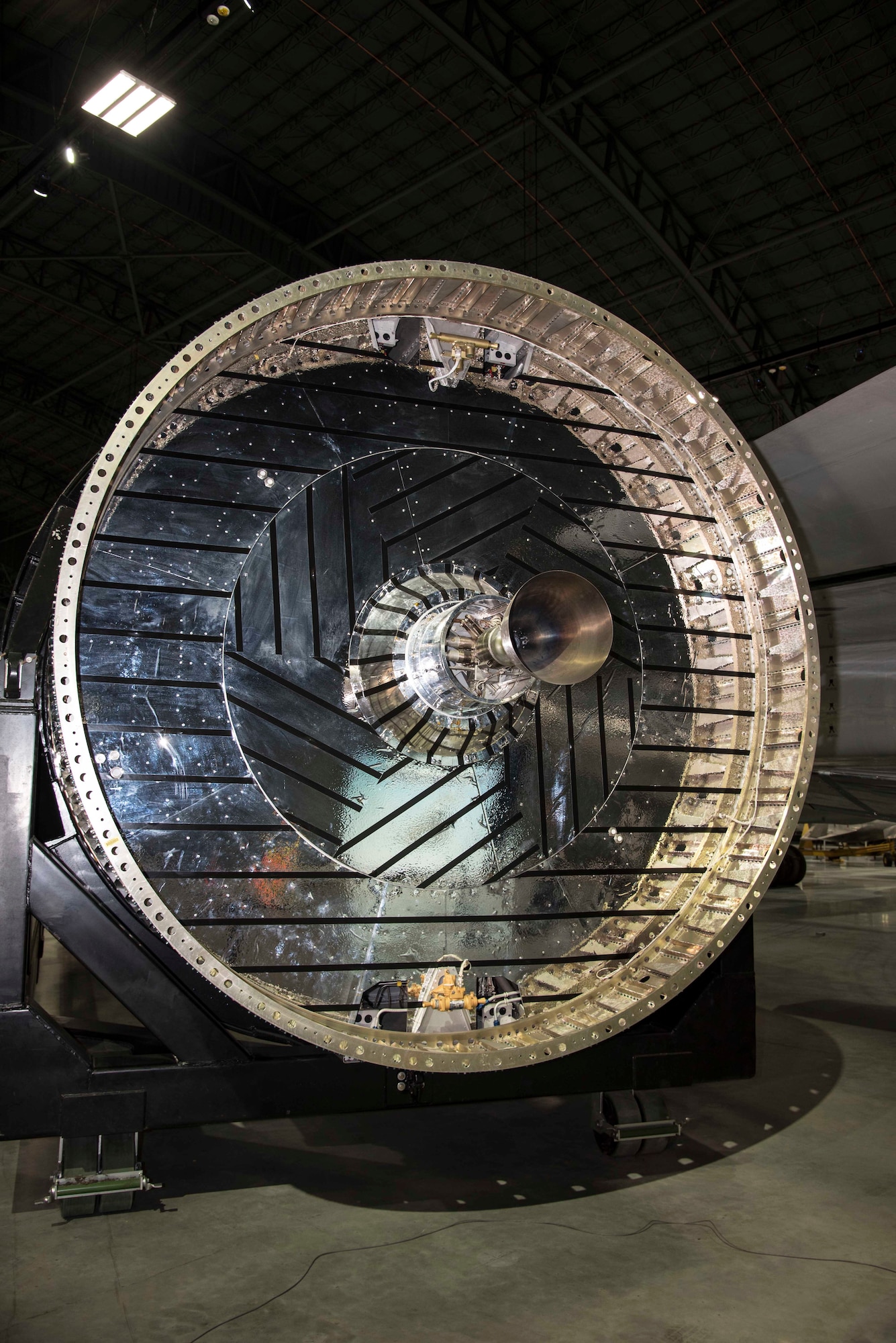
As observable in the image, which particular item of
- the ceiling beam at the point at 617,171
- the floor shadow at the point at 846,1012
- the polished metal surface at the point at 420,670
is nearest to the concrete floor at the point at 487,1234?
the polished metal surface at the point at 420,670

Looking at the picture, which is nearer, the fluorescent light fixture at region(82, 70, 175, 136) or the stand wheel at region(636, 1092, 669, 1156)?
the stand wheel at region(636, 1092, 669, 1156)

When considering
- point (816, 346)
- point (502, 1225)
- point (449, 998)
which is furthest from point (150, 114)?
point (502, 1225)

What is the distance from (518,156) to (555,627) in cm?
1096

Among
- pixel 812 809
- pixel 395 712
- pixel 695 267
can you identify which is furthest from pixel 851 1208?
pixel 695 267

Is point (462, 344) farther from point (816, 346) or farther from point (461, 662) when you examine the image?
point (816, 346)

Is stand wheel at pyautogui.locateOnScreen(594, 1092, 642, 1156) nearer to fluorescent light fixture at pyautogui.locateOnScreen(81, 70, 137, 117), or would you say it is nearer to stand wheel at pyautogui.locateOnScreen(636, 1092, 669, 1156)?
stand wheel at pyautogui.locateOnScreen(636, 1092, 669, 1156)

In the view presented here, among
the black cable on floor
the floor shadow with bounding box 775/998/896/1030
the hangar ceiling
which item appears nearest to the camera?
the black cable on floor

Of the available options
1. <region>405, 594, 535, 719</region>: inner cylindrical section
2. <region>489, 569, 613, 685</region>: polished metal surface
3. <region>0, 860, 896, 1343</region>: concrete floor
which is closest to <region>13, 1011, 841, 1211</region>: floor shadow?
<region>0, 860, 896, 1343</region>: concrete floor

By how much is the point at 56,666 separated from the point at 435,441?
167 cm

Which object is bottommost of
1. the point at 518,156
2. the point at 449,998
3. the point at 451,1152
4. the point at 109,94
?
the point at 451,1152

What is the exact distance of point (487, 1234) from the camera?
328 cm

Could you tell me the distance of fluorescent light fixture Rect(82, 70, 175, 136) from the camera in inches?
365

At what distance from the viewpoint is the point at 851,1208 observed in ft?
11.5

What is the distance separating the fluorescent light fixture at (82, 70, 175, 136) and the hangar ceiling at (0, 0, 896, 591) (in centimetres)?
72
